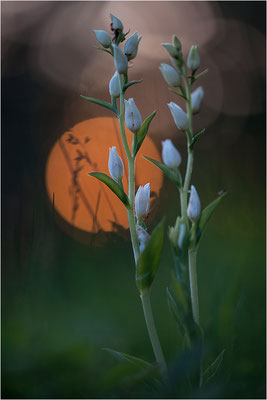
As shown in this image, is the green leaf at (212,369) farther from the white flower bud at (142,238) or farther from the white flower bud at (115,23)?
the white flower bud at (115,23)

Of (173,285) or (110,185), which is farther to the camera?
(110,185)

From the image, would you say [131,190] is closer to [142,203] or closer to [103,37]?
[142,203]

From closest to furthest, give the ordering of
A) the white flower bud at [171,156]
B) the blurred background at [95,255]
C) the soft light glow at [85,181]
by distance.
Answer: the blurred background at [95,255]
the white flower bud at [171,156]
the soft light glow at [85,181]

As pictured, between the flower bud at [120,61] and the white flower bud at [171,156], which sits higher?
the flower bud at [120,61]

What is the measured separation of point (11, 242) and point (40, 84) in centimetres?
134

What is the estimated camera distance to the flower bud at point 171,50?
86 centimetres

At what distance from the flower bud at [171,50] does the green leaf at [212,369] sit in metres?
0.61

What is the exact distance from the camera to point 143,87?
1.23 meters

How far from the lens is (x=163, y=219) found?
659mm

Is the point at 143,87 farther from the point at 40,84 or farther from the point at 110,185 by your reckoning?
the point at 40,84

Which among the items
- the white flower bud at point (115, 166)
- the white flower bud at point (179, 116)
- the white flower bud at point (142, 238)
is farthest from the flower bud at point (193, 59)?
the white flower bud at point (142, 238)

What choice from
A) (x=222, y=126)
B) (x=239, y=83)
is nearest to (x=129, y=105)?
(x=222, y=126)

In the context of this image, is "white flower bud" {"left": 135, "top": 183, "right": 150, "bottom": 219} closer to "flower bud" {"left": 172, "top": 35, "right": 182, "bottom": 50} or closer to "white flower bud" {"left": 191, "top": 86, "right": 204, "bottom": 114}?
"white flower bud" {"left": 191, "top": 86, "right": 204, "bottom": 114}

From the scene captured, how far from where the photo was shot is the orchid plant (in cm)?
67
